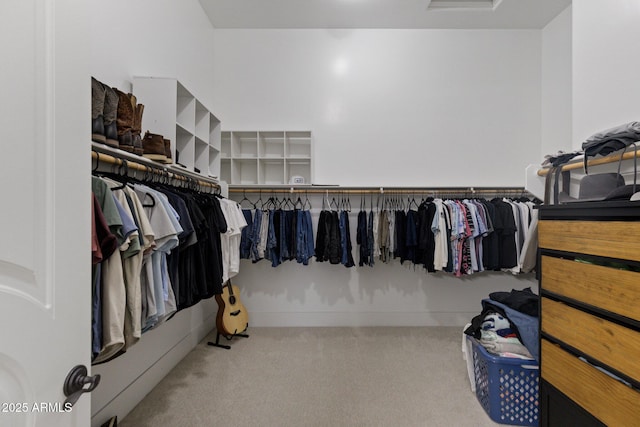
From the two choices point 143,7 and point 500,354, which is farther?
point 143,7

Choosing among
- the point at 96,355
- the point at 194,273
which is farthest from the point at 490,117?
the point at 96,355

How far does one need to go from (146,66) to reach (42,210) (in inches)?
77.8

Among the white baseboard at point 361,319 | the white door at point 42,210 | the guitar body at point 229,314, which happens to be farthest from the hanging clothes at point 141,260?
the white baseboard at point 361,319

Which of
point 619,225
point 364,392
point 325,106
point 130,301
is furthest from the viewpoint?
point 325,106

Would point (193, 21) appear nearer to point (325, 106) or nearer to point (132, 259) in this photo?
point (325, 106)

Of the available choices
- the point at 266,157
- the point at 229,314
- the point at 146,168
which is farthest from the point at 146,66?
the point at 229,314

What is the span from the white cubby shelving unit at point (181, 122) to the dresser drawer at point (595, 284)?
2388 mm

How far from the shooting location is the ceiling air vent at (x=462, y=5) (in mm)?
3012

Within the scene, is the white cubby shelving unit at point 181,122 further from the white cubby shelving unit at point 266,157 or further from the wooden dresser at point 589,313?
the wooden dresser at point 589,313

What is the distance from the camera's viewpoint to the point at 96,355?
3.54ft

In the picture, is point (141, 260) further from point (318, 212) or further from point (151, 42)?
point (318, 212)

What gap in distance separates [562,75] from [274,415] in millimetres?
4320

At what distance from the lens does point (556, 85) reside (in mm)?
3162

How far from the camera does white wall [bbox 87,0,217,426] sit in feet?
5.42
